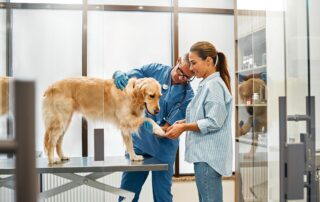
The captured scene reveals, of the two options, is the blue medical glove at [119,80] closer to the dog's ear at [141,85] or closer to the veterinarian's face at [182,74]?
the dog's ear at [141,85]

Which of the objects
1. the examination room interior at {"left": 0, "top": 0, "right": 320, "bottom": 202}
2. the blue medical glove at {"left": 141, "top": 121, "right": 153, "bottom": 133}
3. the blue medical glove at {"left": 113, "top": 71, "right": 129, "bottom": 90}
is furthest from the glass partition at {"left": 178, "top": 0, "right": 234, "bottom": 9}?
the examination room interior at {"left": 0, "top": 0, "right": 320, "bottom": 202}

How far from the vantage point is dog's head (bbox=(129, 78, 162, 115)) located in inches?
80.3

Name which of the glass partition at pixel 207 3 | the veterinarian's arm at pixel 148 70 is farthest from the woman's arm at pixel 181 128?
the glass partition at pixel 207 3

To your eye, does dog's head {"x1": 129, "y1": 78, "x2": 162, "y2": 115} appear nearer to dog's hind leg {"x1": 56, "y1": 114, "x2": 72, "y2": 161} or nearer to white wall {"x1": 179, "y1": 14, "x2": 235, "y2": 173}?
dog's hind leg {"x1": 56, "y1": 114, "x2": 72, "y2": 161}

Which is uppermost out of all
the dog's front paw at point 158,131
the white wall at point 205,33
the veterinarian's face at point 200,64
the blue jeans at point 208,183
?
the white wall at point 205,33

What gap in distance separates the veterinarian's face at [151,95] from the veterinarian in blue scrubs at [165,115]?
21 cm

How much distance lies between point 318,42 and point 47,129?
3.31ft

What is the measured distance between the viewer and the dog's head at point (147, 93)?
6.69 feet

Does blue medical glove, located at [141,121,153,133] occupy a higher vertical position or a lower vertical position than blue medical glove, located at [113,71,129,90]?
lower

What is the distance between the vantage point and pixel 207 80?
1.83 m

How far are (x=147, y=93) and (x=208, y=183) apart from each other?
2.15 feet

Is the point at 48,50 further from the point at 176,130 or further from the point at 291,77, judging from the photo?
the point at 176,130

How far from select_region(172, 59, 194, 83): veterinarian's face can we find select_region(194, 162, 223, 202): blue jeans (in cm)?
79

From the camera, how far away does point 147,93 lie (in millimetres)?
2102
